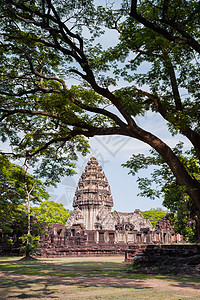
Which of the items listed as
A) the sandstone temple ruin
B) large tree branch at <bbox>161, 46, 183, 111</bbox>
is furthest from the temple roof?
large tree branch at <bbox>161, 46, 183, 111</bbox>

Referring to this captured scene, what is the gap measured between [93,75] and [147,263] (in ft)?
25.8

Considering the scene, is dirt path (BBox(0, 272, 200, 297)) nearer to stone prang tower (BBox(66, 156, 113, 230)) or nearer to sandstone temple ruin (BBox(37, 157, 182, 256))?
sandstone temple ruin (BBox(37, 157, 182, 256))

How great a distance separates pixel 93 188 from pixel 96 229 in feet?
27.9

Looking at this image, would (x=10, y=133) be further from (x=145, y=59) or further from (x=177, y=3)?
(x=177, y=3)

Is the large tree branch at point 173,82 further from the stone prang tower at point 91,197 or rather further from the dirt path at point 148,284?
the stone prang tower at point 91,197

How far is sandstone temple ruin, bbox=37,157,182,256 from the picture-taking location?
87.7 ft

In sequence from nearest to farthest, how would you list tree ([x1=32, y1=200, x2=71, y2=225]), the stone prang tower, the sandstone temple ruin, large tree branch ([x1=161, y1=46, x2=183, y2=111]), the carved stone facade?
large tree branch ([x1=161, y1=46, x2=183, y2=111])
the sandstone temple ruin
the carved stone facade
the stone prang tower
tree ([x1=32, y1=200, x2=71, y2=225])

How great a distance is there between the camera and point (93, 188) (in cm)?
5062

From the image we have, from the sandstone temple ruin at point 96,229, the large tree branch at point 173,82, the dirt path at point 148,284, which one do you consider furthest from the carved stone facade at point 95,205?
the dirt path at point 148,284

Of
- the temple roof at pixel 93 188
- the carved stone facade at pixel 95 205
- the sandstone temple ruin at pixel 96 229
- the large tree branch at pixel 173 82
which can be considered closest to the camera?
the large tree branch at pixel 173 82

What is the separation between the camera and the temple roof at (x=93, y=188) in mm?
49875

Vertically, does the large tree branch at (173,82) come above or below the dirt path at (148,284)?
above

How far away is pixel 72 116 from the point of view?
9.53m

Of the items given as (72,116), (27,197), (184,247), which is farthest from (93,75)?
(27,197)
